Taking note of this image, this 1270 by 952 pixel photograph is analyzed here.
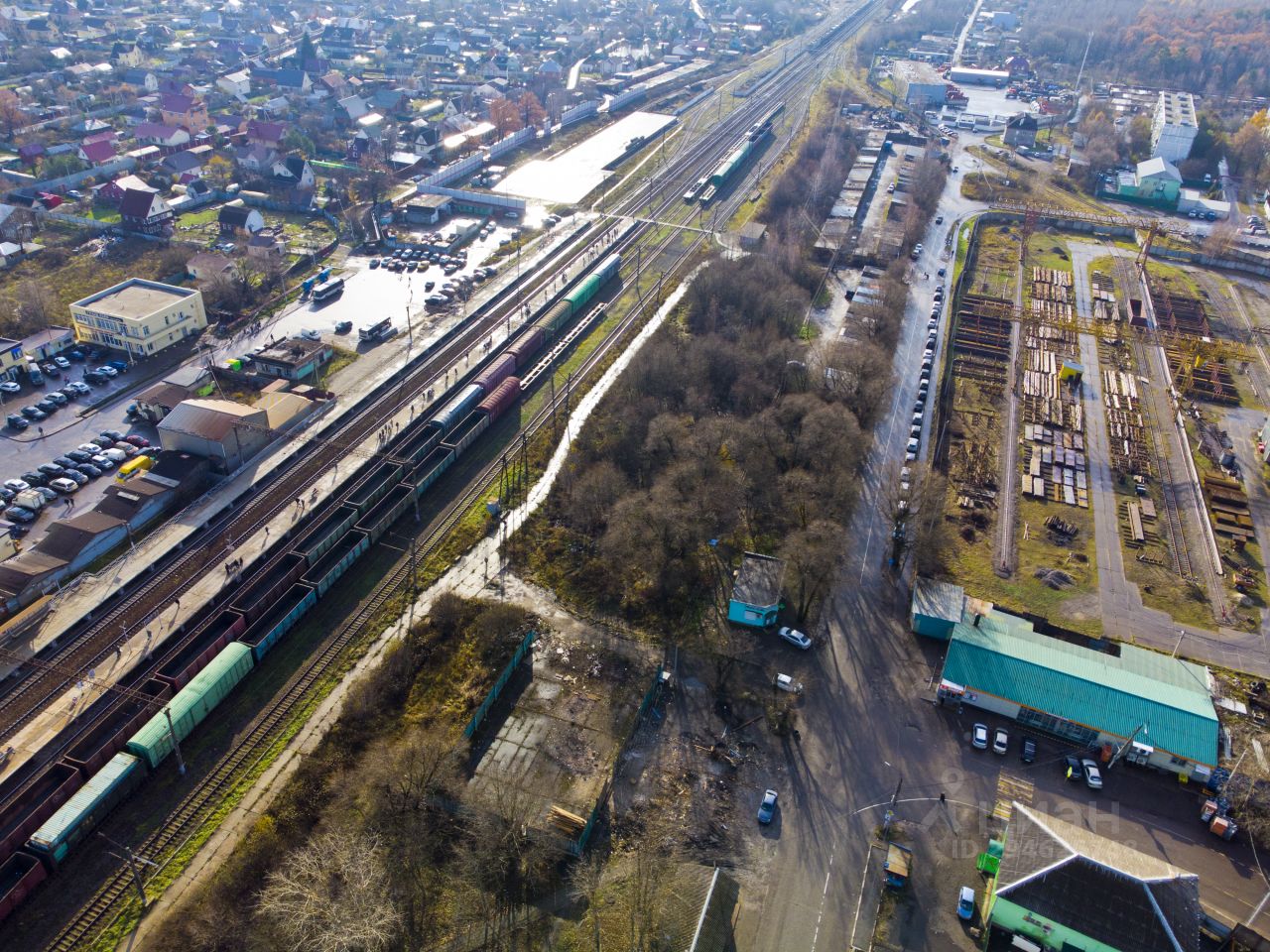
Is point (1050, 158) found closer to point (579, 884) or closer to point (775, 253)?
point (775, 253)

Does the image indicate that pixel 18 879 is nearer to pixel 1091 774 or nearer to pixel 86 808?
pixel 86 808

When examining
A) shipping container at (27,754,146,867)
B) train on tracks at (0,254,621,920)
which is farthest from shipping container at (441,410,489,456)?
shipping container at (27,754,146,867)

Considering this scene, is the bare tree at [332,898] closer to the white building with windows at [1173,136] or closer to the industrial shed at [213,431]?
the industrial shed at [213,431]

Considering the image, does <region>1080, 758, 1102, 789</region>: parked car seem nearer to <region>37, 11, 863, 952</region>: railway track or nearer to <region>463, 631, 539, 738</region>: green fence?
<region>463, 631, 539, 738</region>: green fence

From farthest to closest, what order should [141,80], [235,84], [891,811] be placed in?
[141,80]
[235,84]
[891,811]

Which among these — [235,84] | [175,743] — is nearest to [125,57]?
[235,84]

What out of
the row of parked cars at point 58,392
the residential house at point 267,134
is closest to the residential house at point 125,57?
the residential house at point 267,134
